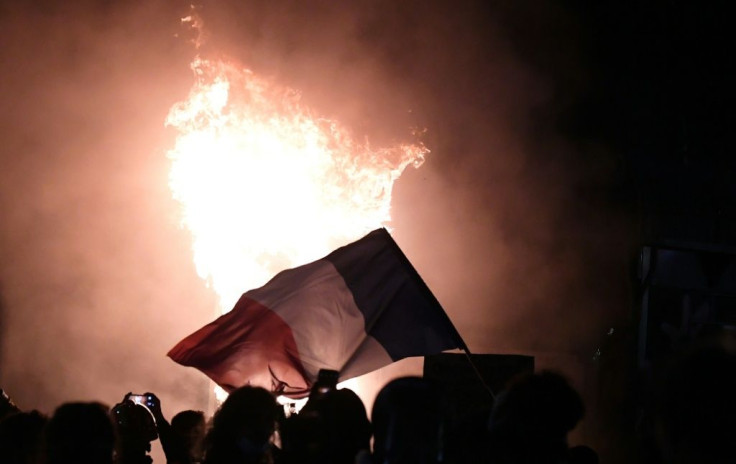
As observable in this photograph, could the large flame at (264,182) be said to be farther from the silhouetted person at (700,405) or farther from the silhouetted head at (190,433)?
the silhouetted person at (700,405)

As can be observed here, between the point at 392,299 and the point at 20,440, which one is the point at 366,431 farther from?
the point at 392,299

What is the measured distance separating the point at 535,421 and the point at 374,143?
884cm

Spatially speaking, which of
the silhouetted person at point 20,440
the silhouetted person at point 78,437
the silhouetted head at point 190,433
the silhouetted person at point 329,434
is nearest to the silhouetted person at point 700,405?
the silhouetted person at point 329,434

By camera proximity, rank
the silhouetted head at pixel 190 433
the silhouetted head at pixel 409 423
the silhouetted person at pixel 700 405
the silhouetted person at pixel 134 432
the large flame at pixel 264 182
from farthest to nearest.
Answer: the large flame at pixel 264 182
the silhouetted head at pixel 190 433
the silhouetted person at pixel 134 432
the silhouetted head at pixel 409 423
the silhouetted person at pixel 700 405

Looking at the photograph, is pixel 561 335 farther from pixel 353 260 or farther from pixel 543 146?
pixel 353 260

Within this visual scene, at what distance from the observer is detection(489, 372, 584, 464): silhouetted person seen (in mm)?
2582

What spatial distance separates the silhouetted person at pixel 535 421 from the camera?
258 centimetres

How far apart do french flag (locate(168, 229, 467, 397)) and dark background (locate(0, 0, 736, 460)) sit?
653cm

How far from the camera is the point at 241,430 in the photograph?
2.99 m

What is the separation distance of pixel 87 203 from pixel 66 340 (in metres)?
1.98

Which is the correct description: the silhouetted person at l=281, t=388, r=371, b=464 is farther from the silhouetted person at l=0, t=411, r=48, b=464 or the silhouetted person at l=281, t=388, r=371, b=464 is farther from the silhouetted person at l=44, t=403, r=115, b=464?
the silhouetted person at l=0, t=411, r=48, b=464

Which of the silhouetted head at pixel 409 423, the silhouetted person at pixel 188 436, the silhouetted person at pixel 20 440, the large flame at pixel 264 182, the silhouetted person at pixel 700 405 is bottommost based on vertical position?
the silhouetted person at pixel 188 436

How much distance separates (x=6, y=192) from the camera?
441 inches

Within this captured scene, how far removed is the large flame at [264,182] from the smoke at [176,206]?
2.50ft
